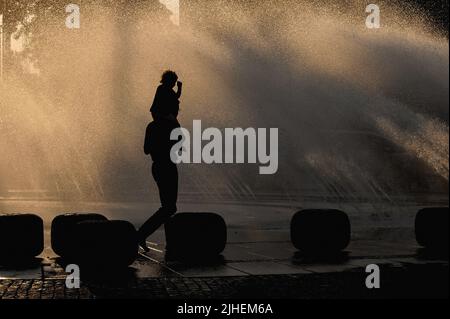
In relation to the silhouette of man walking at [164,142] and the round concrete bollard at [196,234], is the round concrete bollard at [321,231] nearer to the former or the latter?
the round concrete bollard at [196,234]

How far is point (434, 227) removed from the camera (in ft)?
41.5

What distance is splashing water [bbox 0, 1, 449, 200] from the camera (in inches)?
1459

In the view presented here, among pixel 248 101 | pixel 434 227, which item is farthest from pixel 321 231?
pixel 248 101

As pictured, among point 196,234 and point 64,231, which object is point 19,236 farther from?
point 196,234

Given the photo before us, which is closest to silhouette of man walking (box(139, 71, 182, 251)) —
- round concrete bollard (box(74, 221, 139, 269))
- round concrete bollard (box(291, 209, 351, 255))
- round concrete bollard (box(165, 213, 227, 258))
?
round concrete bollard (box(165, 213, 227, 258))

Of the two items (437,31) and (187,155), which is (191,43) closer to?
(187,155)

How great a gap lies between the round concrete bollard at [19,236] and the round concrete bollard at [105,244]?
1.18m

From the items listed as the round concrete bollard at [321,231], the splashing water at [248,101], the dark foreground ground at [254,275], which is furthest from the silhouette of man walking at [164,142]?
the splashing water at [248,101]

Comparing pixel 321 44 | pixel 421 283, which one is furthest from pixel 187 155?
pixel 421 283

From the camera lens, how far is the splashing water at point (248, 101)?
37062 mm

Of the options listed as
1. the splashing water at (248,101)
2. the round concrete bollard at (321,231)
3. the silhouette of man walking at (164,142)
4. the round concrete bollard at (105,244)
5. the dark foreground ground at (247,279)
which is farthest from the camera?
the splashing water at (248,101)

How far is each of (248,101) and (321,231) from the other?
85.7ft
